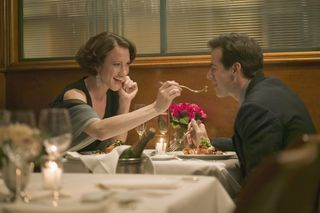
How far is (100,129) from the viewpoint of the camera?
3.06 m

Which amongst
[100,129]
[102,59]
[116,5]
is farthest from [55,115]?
[116,5]

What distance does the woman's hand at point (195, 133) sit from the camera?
10.1 feet

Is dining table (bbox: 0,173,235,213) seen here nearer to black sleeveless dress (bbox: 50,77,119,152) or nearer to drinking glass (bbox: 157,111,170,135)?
drinking glass (bbox: 157,111,170,135)

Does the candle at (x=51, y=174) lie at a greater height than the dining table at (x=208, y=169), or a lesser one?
greater

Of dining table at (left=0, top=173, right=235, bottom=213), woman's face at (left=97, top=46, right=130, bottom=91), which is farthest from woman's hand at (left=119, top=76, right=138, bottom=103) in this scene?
dining table at (left=0, top=173, right=235, bottom=213)

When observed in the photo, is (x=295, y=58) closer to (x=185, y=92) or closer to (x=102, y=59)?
(x=185, y=92)

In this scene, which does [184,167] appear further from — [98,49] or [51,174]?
[98,49]

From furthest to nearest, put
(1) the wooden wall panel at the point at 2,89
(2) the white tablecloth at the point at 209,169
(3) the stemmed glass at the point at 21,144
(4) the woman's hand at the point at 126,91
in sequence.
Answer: (1) the wooden wall panel at the point at 2,89 < (4) the woman's hand at the point at 126,91 < (2) the white tablecloth at the point at 209,169 < (3) the stemmed glass at the point at 21,144

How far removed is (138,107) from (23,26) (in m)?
1.96

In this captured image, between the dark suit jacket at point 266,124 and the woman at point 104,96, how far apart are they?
68 centimetres

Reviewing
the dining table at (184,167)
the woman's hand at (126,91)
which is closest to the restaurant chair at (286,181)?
the dining table at (184,167)

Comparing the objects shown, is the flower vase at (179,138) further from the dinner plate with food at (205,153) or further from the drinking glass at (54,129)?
the drinking glass at (54,129)

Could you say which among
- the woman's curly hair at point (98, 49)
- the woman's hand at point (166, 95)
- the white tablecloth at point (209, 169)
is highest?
the woman's curly hair at point (98, 49)

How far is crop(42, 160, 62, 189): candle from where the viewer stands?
4.86 feet
